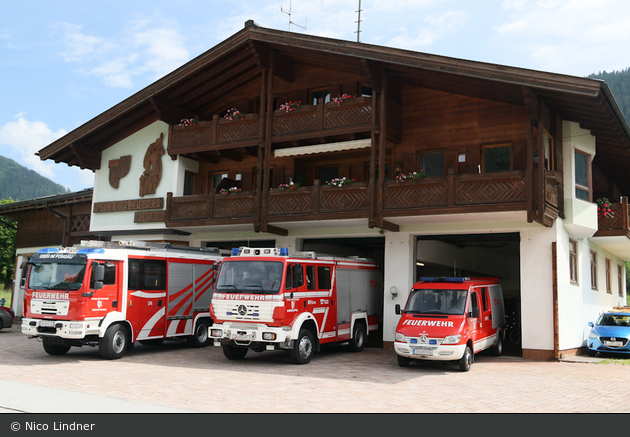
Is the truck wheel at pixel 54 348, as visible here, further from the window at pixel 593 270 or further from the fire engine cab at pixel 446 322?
the window at pixel 593 270

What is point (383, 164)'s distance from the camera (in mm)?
17766

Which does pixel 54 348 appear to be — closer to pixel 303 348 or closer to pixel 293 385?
pixel 303 348

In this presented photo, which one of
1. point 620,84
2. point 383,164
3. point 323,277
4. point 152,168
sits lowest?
point 323,277

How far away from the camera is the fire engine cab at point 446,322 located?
13883 mm

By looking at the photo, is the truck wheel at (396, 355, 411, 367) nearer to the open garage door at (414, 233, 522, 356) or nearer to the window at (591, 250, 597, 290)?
the open garage door at (414, 233, 522, 356)

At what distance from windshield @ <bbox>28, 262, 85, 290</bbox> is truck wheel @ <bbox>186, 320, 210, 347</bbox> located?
471 cm

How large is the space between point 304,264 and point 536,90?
815 centimetres

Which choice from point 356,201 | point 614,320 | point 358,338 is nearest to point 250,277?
point 356,201

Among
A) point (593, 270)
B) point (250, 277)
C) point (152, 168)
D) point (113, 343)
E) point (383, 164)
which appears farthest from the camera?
point (152, 168)


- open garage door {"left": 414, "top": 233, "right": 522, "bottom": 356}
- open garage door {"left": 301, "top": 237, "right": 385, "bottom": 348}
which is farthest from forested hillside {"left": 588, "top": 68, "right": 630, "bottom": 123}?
open garage door {"left": 301, "top": 237, "right": 385, "bottom": 348}

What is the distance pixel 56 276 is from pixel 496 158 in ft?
43.8

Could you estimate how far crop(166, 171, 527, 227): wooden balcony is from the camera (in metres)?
16.3

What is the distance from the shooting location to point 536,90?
53.7 ft
